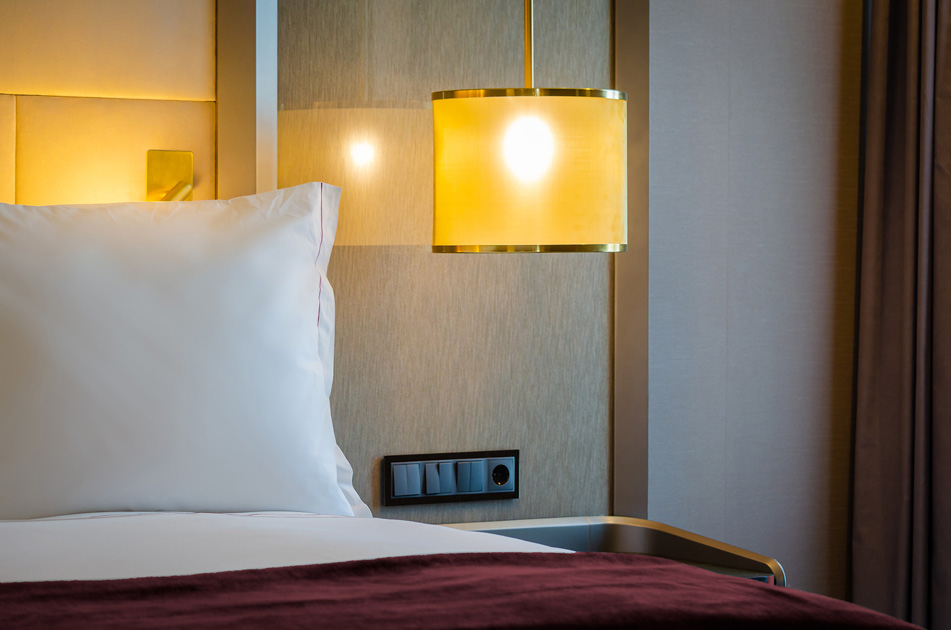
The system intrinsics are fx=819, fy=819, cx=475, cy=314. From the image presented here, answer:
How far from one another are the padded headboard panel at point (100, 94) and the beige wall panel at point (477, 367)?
0.43 m

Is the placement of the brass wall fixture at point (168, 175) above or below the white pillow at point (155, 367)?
above

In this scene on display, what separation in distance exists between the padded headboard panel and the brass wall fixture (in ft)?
0.07

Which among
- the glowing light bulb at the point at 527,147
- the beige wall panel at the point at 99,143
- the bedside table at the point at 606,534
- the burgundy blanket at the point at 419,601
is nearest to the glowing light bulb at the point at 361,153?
the beige wall panel at the point at 99,143

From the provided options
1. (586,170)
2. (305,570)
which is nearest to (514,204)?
(586,170)

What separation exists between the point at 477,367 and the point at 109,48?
1.00 meters

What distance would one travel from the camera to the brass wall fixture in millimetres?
1636

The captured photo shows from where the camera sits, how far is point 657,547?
1.80 meters

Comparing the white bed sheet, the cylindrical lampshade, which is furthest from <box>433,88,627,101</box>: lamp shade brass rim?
the white bed sheet

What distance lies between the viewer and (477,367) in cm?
184

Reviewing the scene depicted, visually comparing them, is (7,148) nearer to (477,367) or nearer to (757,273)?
(477,367)

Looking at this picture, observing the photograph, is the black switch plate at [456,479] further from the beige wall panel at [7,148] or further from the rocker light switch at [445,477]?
the beige wall panel at [7,148]

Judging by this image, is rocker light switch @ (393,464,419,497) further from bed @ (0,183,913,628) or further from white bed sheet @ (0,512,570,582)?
white bed sheet @ (0,512,570,582)

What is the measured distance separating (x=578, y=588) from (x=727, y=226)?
50.9 inches

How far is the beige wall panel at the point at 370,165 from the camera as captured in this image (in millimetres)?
1760
